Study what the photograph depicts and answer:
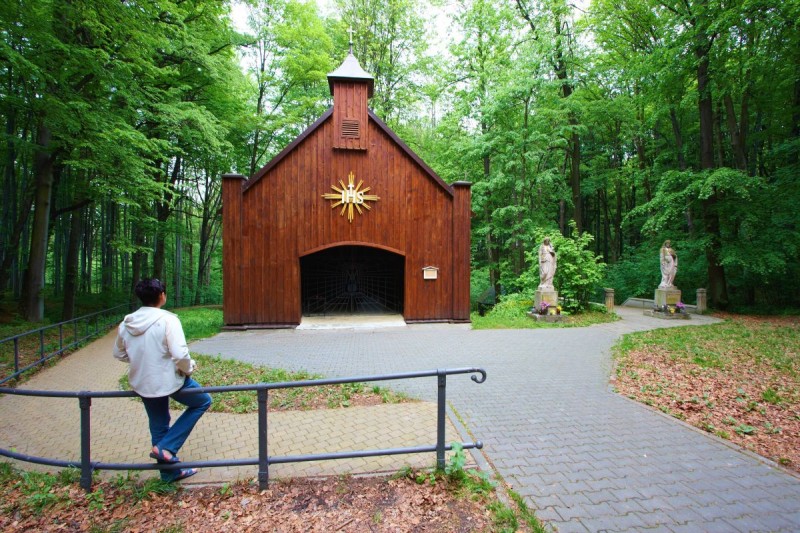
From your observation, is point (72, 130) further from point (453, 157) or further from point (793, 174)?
point (793, 174)

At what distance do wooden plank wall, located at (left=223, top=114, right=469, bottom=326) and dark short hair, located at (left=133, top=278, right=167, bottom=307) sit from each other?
9.02 meters

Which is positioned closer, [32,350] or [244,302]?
[32,350]

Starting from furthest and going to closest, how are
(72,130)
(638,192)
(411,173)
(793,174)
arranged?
1. (638,192)
2. (793,174)
3. (411,173)
4. (72,130)

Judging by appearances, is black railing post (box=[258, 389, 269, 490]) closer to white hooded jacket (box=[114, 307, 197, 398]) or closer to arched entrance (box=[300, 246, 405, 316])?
white hooded jacket (box=[114, 307, 197, 398])

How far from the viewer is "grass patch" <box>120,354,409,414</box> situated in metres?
5.24

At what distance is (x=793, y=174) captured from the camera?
46.8 feet

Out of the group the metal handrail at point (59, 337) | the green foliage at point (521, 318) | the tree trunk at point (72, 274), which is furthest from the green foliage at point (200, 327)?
the green foliage at point (521, 318)

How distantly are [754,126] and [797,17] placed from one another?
30.5ft

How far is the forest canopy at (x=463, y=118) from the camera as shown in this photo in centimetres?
993

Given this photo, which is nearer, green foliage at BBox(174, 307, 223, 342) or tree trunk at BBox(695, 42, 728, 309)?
green foliage at BBox(174, 307, 223, 342)

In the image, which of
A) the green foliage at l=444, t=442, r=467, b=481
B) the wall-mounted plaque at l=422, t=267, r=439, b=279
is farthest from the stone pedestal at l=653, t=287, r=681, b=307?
the green foliage at l=444, t=442, r=467, b=481

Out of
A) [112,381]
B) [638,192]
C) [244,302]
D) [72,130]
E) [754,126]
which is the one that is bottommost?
[112,381]

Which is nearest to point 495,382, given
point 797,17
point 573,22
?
point 797,17

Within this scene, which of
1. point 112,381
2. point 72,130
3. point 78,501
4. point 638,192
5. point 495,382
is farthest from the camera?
point 638,192
